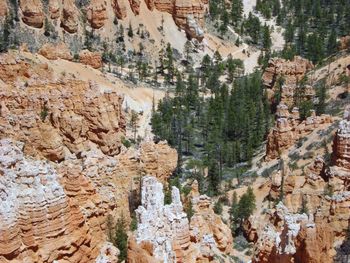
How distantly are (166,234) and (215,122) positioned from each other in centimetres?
5193

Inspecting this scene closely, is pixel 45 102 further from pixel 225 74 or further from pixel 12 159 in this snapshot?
pixel 225 74

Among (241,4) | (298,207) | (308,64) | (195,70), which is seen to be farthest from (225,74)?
(298,207)

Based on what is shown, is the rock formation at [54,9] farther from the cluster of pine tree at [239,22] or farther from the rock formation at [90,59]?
the cluster of pine tree at [239,22]

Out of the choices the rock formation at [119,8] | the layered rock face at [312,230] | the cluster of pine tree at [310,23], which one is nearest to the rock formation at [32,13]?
the rock formation at [119,8]

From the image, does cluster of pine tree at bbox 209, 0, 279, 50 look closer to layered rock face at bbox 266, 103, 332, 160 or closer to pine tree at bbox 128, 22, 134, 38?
pine tree at bbox 128, 22, 134, 38

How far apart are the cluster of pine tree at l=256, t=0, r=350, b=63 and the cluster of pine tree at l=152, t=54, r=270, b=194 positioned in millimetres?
A: 19128

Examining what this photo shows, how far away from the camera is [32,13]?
9356 cm

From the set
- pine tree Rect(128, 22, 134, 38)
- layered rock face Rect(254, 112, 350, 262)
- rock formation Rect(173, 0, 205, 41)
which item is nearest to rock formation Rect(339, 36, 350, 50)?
rock formation Rect(173, 0, 205, 41)

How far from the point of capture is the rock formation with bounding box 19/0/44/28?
9338cm

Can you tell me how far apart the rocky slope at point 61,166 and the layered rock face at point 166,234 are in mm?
2423

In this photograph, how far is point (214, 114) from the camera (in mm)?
78938

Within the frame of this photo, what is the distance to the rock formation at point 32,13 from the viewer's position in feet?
306

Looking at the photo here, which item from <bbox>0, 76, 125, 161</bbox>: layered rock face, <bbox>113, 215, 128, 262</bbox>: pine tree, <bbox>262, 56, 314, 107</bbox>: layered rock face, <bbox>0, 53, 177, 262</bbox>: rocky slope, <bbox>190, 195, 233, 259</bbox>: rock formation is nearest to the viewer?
<bbox>0, 53, 177, 262</bbox>: rocky slope

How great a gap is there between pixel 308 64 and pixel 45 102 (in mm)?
50083
